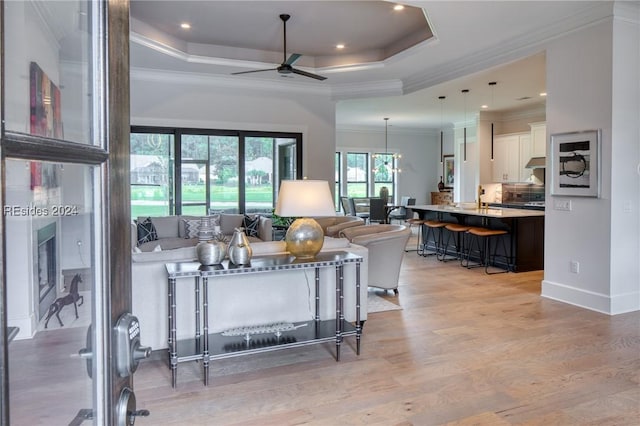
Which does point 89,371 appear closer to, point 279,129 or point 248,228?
point 248,228

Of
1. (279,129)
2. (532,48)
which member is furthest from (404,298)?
(279,129)

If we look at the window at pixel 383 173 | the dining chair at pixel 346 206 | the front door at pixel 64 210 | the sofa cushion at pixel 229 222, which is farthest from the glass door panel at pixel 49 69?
the window at pixel 383 173

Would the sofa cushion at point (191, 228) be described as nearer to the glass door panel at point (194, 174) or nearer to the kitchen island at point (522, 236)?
the glass door panel at point (194, 174)

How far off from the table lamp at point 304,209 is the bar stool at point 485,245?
12.2ft

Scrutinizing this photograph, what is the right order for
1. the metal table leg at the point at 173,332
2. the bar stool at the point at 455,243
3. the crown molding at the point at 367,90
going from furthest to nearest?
1. the crown molding at the point at 367,90
2. the bar stool at the point at 455,243
3. the metal table leg at the point at 173,332

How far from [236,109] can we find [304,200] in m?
4.66

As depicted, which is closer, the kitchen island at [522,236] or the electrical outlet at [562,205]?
the electrical outlet at [562,205]

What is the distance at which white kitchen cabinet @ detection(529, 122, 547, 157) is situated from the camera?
9.30 meters

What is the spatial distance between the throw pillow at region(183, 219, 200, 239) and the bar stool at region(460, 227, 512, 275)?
404cm

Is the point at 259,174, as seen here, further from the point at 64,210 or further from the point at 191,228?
the point at 64,210

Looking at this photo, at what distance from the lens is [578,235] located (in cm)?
485

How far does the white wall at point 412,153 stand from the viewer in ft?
45.3

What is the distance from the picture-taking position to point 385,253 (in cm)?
515

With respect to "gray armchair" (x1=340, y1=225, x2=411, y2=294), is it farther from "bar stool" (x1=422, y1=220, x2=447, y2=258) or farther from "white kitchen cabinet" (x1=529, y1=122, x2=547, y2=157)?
"white kitchen cabinet" (x1=529, y1=122, x2=547, y2=157)
